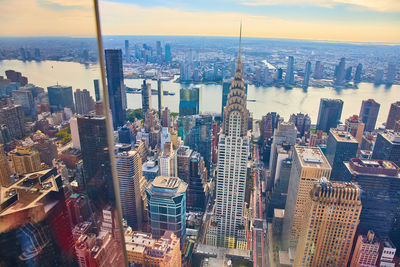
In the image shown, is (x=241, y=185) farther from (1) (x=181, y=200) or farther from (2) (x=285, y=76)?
(2) (x=285, y=76)

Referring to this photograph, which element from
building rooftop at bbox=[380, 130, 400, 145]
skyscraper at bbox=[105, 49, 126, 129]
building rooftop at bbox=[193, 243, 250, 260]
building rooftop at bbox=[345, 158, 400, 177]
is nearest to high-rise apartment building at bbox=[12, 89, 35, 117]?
building rooftop at bbox=[193, 243, 250, 260]

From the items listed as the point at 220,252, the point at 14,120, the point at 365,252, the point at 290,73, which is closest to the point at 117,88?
the point at 290,73

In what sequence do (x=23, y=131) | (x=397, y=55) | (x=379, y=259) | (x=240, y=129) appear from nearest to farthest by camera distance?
(x=23, y=131), (x=379, y=259), (x=240, y=129), (x=397, y=55)

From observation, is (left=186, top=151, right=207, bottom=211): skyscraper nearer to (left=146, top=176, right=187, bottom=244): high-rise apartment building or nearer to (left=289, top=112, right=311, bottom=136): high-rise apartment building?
(left=146, top=176, right=187, bottom=244): high-rise apartment building

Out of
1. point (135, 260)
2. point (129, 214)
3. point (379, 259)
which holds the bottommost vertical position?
point (129, 214)

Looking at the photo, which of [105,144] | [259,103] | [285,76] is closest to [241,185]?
[105,144]

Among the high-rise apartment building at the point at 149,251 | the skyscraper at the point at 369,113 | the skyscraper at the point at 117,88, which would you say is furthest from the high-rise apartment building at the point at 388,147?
the skyscraper at the point at 117,88
